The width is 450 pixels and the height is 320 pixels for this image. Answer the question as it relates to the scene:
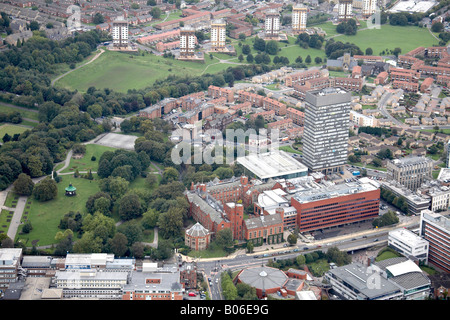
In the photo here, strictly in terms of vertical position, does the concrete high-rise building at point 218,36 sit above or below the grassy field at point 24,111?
above

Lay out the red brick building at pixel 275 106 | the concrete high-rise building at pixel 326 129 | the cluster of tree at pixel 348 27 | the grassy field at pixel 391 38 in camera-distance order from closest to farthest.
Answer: the concrete high-rise building at pixel 326 129
the red brick building at pixel 275 106
the grassy field at pixel 391 38
the cluster of tree at pixel 348 27

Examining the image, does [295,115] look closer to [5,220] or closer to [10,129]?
[10,129]

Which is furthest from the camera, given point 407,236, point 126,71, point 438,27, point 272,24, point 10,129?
point 438,27

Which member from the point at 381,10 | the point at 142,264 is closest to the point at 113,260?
the point at 142,264

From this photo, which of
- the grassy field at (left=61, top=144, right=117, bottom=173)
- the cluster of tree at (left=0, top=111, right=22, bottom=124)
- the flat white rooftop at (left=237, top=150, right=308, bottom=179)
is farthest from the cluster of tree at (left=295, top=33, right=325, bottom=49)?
the cluster of tree at (left=0, top=111, right=22, bottom=124)

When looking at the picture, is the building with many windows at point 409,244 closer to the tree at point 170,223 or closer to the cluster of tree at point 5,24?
the tree at point 170,223

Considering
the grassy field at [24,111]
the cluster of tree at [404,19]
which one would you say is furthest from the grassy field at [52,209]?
the cluster of tree at [404,19]

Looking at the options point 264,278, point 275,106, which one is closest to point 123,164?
point 264,278
